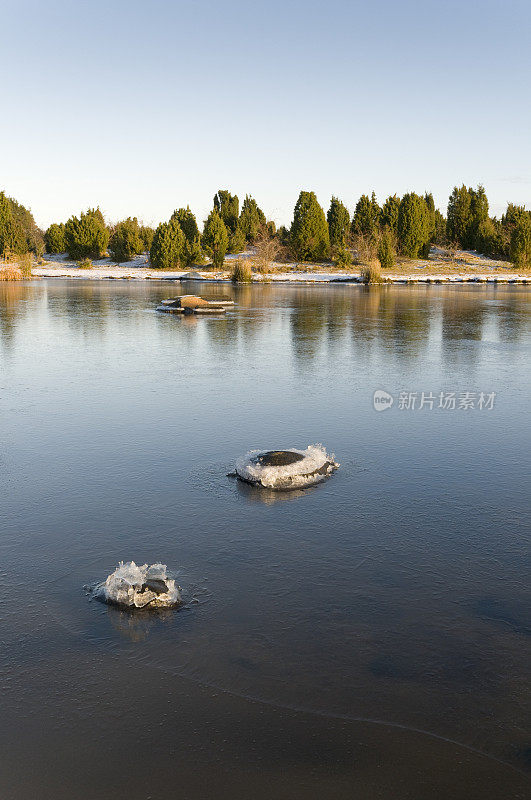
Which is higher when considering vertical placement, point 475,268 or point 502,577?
point 475,268

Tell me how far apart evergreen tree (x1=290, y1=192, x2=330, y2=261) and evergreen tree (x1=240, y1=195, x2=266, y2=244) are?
8.73 meters

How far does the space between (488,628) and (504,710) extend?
0.75 m

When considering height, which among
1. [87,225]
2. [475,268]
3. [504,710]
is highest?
[87,225]

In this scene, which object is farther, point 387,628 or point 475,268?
point 475,268

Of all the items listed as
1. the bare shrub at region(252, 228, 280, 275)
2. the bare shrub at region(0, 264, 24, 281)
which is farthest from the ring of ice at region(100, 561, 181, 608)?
the bare shrub at region(252, 228, 280, 275)

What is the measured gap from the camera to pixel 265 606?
14.5ft

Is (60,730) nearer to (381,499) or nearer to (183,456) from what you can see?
(381,499)

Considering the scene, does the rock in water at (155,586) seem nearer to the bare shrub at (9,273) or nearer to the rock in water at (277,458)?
the rock in water at (277,458)

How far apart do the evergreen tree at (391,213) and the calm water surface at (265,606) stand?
2408 inches

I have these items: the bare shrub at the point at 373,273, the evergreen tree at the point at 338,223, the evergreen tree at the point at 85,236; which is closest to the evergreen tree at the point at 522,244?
the evergreen tree at the point at 338,223

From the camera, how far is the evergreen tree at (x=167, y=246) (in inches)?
2544

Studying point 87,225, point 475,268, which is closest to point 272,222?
point 87,225

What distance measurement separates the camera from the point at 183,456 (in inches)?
300

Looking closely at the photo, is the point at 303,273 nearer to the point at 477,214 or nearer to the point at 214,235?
the point at 214,235
